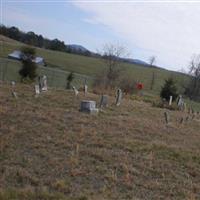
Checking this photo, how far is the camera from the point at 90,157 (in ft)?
25.1

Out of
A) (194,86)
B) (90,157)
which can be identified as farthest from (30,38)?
(90,157)

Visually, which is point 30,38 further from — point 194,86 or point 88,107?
point 88,107

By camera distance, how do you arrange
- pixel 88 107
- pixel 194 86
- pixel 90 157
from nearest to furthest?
pixel 90 157, pixel 88 107, pixel 194 86

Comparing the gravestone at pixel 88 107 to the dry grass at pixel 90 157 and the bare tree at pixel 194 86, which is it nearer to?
the dry grass at pixel 90 157

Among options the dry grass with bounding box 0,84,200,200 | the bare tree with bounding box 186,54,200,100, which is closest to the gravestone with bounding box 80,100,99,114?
the dry grass with bounding box 0,84,200,200

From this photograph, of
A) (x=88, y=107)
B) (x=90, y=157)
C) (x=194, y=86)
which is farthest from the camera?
(x=194, y=86)

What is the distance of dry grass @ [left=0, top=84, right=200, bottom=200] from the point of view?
6.13 meters

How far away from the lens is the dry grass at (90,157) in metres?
6.13

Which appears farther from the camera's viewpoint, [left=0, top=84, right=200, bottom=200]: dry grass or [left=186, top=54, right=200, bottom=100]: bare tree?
Answer: [left=186, top=54, right=200, bottom=100]: bare tree

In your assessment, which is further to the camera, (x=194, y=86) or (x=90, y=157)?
(x=194, y=86)

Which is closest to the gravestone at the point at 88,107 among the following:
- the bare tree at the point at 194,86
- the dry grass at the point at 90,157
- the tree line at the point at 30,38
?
the dry grass at the point at 90,157

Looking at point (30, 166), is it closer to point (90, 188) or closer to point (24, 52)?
point (90, 188)

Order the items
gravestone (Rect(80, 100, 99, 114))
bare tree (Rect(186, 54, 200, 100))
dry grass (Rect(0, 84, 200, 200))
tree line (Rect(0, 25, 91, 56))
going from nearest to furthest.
Result: dry grass (Rect(0, 84, 200, 200)) < gravestone (Rect(80, 100, 99, 114)) < bare tree (Rect(186, 54, 200, 100)) < tree line (Rect(0, 25, 91, 56))

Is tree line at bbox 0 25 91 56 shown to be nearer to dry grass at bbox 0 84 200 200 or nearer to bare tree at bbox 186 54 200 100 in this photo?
bare tree at bbox 186 54 200 100
